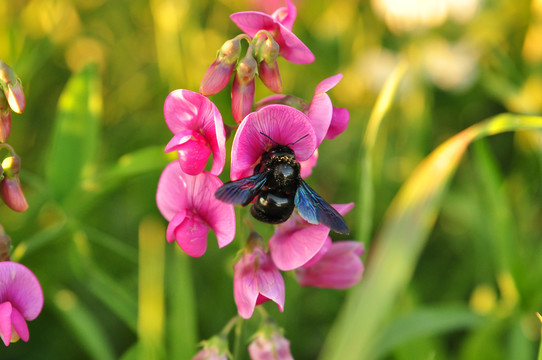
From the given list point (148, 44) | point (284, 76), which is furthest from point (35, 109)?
point (284, 76)

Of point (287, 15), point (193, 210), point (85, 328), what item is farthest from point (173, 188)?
point (85, 328)

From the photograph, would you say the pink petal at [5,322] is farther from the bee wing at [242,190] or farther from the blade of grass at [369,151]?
the blade of grass at [369,151]

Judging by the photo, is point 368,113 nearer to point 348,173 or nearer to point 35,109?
point 348,173

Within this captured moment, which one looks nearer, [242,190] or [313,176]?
[242,190]

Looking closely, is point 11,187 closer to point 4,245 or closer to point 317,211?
point 4,245

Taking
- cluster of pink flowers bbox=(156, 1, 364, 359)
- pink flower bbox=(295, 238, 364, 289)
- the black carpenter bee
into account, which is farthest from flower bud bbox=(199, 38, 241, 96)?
pink flower bbox=(295, 238, 364, 289)

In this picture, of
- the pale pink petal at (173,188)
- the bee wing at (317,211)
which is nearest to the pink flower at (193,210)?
the pale pink petal at (173,188)

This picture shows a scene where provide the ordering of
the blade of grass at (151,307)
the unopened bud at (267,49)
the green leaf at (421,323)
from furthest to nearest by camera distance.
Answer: the green leaf at (421,323) < the blade of grass at (151,307) < the unopened bud at (267,49)
